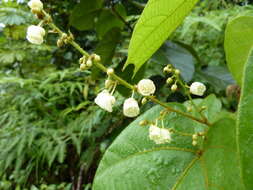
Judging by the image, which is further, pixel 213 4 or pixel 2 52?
pixel 213 4

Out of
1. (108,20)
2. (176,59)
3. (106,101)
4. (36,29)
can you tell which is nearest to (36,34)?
(36,29)

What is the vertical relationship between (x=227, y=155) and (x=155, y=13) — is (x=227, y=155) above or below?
below

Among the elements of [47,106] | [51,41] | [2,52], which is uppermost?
[2,52]

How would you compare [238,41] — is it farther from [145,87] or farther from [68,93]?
[68,93]

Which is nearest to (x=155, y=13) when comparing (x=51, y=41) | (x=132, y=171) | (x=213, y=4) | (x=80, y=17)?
(x=132, y=171)

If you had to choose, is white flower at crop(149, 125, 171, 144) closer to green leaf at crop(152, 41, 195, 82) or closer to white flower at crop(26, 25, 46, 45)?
white flower at crop(26, 25, 46, 45)

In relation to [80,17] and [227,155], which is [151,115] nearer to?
[227,155]

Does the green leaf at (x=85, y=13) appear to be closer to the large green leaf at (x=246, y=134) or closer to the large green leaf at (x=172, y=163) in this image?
the large green leaf at (x=172, y=163)

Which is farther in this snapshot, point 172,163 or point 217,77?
point 217,77
